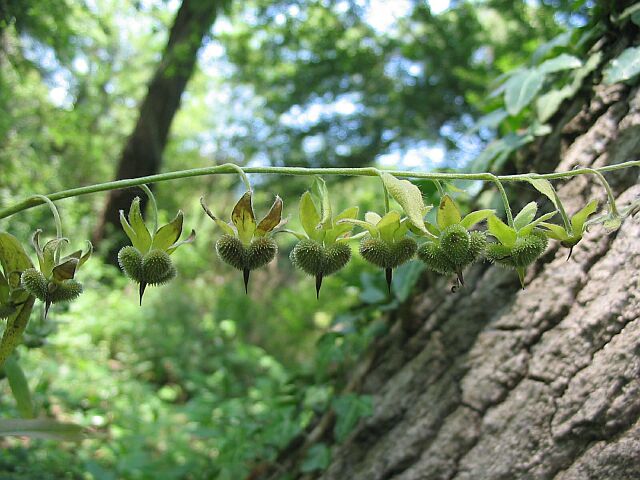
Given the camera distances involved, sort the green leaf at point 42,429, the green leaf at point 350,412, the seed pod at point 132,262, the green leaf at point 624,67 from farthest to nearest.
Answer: the green leaf at point 350,412
the green leaf at point 624,67
the green leaf at point 42,429
the seed pod at point 132,262

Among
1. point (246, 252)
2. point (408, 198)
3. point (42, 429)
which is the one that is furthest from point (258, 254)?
point (42, 429)

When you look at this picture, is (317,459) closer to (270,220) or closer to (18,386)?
(18,386)

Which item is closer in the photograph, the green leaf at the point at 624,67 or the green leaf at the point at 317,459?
the green leaf at the point at 624,67

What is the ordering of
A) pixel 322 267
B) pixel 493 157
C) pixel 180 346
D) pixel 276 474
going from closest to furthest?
pixel 322 267, pixel 493 157, pixel 276 474, pixel 180 346

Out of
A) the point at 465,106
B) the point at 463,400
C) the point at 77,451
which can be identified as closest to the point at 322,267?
the point at 463,400

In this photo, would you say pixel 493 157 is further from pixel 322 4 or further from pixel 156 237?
pixel 322 4

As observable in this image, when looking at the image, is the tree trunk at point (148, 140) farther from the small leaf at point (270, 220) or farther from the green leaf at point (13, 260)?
the small leaf at point (270, 220)

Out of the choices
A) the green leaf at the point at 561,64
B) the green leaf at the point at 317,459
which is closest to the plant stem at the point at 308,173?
the green leaf at the point at 561,64
